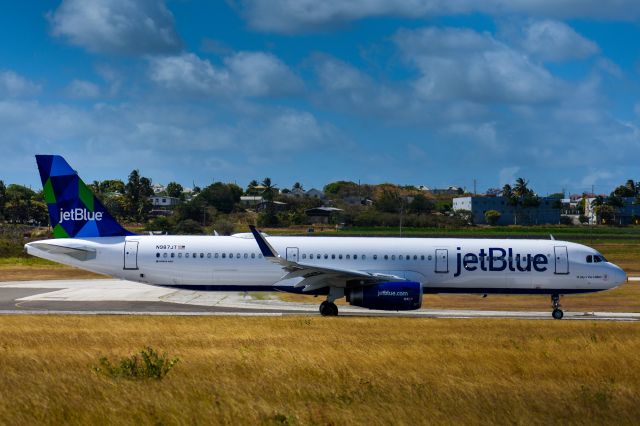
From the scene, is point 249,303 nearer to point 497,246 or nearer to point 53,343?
point 497,246

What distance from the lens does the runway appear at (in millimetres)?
35594

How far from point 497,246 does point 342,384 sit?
22.7m

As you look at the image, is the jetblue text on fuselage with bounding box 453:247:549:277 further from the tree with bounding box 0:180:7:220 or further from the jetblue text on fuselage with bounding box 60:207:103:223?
the tree with bounding box 0:180:7:220

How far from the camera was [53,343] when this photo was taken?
20594mm

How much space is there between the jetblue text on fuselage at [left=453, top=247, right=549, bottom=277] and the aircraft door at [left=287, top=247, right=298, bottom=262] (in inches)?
275

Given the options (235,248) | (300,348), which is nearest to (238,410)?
(300,348)

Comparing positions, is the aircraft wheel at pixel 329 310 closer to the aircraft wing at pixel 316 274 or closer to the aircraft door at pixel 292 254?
the aircraft wing at pixel 316 274

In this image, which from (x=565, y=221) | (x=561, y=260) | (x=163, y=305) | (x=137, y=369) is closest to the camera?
(x=137, y=369)

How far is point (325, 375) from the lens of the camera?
613 inches

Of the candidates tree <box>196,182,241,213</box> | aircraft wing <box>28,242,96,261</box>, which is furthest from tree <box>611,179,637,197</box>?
aircraft wing <box>28,242,96,261</box>

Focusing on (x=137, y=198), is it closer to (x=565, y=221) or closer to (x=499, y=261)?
(x=565, y=221)

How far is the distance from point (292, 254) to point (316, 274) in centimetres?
205

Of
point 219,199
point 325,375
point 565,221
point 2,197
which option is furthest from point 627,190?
point 325,375

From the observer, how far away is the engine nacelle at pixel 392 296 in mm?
32562
